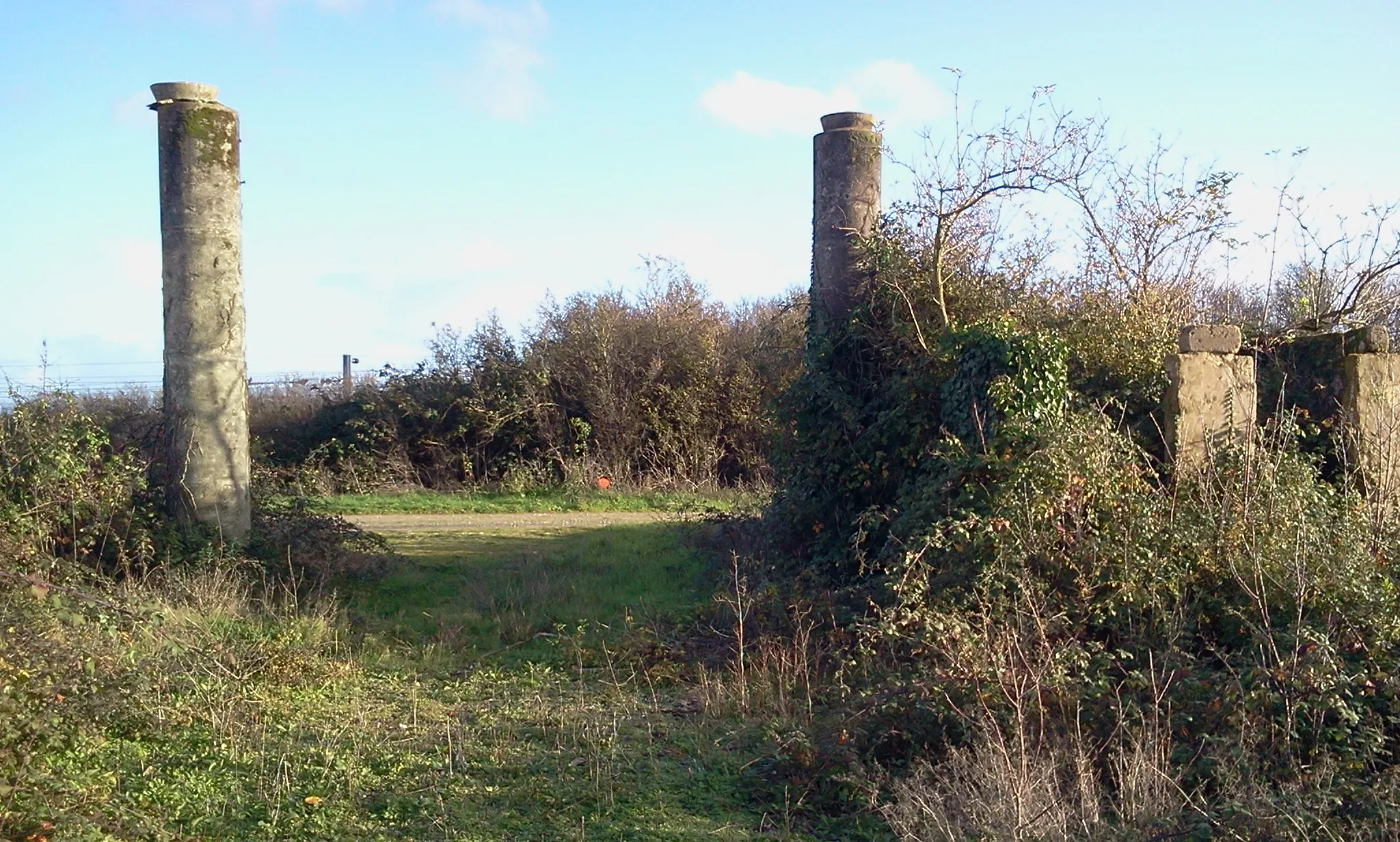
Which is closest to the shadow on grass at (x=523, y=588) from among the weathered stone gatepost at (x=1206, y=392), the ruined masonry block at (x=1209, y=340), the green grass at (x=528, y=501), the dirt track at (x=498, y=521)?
the dirt track at (x=498, y=521)

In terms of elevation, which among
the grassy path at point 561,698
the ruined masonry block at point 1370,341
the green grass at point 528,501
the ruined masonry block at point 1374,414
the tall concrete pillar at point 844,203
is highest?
the tall concrete pillar at point 844,203

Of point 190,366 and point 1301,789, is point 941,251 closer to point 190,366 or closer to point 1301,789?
point 1301,789

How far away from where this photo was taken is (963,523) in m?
7.30

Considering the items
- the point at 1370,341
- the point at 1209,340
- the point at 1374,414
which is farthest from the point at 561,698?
the point at 1370,341

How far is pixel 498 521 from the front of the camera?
16.2 metres

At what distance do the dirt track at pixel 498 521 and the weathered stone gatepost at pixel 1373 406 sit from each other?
915 cm

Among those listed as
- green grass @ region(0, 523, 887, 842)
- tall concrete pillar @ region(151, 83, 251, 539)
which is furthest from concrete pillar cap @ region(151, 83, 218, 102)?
green grass @ region(0, 523, 887, 842)

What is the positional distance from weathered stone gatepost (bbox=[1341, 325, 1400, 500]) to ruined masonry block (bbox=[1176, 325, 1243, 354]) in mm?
940

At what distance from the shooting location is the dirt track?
15367mm

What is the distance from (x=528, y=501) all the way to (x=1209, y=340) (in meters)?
12.1

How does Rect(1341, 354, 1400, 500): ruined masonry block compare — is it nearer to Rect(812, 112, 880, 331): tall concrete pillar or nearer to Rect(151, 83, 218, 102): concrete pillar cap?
Rect(812, 112, 880, 331): tall concrete pillar

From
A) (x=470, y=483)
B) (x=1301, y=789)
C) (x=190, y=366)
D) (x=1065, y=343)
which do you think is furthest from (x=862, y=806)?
(x=470, y=483)

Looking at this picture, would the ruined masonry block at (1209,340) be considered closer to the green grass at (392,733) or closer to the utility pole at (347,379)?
the green grass at (392,733)

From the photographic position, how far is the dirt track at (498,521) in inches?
605
